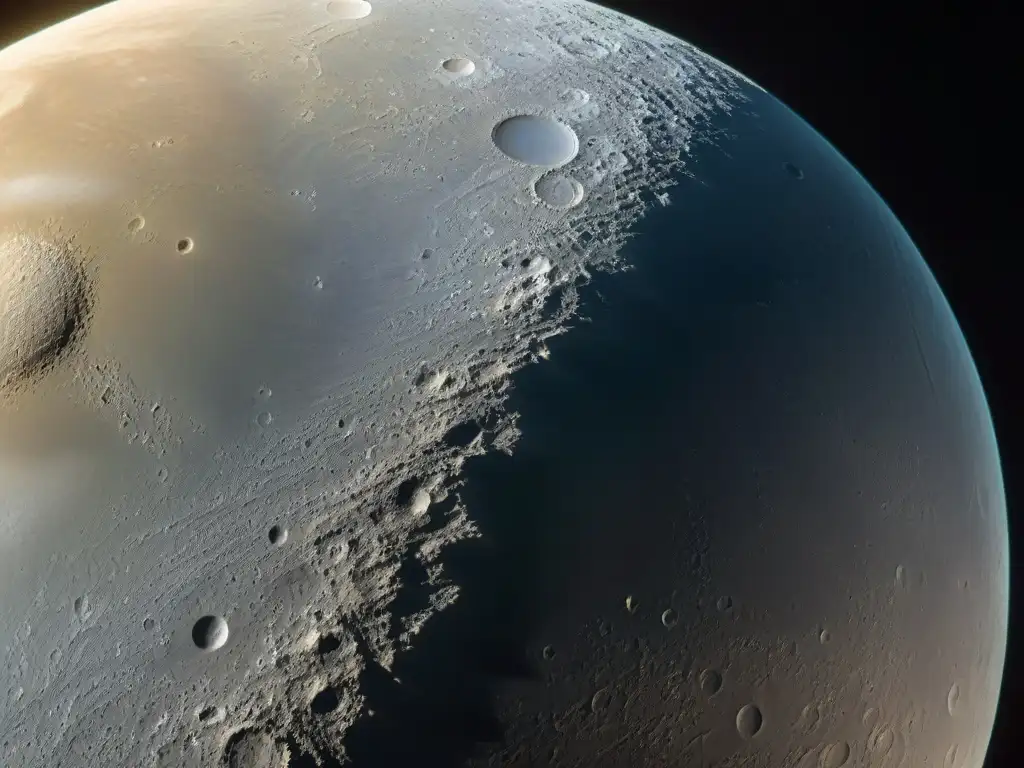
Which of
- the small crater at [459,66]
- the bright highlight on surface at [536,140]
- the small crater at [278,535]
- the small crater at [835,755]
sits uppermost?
the small crater at [459,66]

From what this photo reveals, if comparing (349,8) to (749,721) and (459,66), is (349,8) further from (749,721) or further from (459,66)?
(749,721)

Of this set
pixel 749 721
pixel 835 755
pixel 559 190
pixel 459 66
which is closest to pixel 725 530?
pixel 749 721

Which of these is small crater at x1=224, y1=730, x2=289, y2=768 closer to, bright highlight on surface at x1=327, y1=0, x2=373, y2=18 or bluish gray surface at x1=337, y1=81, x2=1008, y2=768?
bluish gray surface at x1=337, y1=81, x2=1008, y2=768

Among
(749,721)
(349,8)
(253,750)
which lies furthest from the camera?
(349,8)

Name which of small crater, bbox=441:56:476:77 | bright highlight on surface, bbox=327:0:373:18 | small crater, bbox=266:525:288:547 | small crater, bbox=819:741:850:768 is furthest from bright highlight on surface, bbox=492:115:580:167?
small crater, bbox=819:741:850:768

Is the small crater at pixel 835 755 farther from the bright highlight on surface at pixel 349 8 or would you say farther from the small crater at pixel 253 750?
the bright highlight on surface at pixel 349 8

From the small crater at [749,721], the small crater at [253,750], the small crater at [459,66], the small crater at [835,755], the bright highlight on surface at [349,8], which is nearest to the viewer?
the small crater at [253,750]

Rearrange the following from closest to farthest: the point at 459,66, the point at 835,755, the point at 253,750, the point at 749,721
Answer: the point at 253,750 → the point at 749,721 → the point at 835,755 → the point at 459,66

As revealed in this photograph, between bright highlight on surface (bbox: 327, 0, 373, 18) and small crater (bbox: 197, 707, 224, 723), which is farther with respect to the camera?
bright highlight on surface (bbox: 327, 0, 373, 18)

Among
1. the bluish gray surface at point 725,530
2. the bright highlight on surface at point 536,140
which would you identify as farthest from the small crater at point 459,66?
the bluish gray surface at point 725,530
